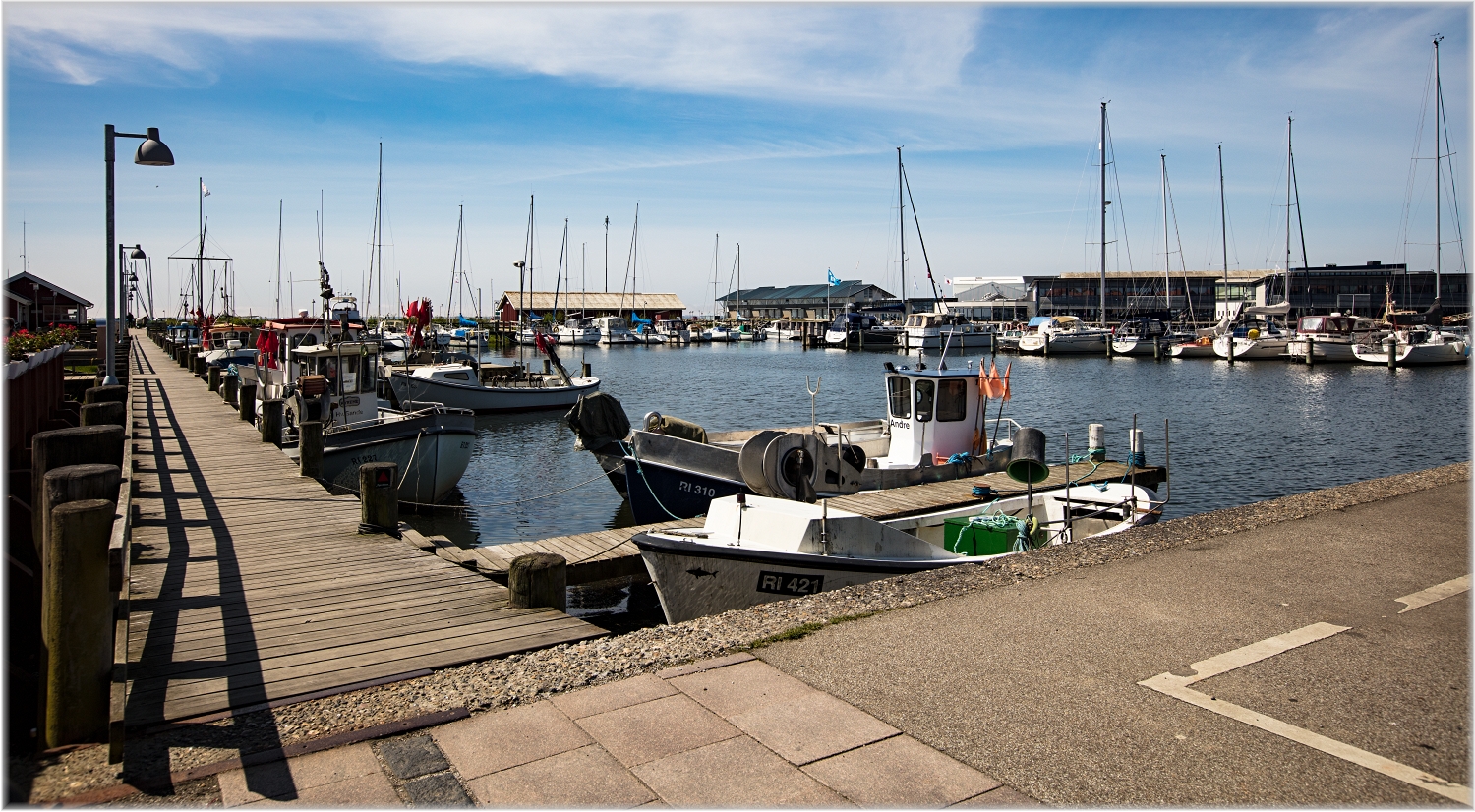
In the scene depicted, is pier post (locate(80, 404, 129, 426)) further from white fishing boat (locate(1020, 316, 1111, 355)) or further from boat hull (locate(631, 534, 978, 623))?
white fishing boat (locate(1020, 316, 1111, 355))

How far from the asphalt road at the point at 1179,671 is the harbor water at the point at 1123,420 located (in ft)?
34.3

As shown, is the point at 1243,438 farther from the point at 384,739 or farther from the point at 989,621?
the point at 384,739

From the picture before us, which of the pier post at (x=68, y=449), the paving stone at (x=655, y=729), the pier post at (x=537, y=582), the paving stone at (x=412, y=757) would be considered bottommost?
the paving stone at (x=412, y=757)

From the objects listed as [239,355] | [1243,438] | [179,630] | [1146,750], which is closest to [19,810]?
[179,630]

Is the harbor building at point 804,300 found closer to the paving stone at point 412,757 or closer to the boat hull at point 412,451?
the boat hull at point 412,451

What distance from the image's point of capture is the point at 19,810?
412cm

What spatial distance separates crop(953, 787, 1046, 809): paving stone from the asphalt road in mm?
62

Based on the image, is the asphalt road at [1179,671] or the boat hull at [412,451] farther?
the boat hull at [412,451]

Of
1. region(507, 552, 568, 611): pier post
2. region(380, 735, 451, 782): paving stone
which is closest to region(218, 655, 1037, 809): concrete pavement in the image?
region(380, 735, 451, 782): paving stone

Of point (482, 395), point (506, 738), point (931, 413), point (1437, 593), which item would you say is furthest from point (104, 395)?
point (482, 395)

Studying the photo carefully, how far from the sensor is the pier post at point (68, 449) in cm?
620

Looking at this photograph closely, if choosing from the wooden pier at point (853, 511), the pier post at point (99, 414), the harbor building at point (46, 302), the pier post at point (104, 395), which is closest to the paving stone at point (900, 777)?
the wooden pier at point (853, 511)

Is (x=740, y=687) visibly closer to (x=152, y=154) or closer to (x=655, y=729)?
(x=655, y=729)

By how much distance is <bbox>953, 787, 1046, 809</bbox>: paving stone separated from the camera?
4098 mm
